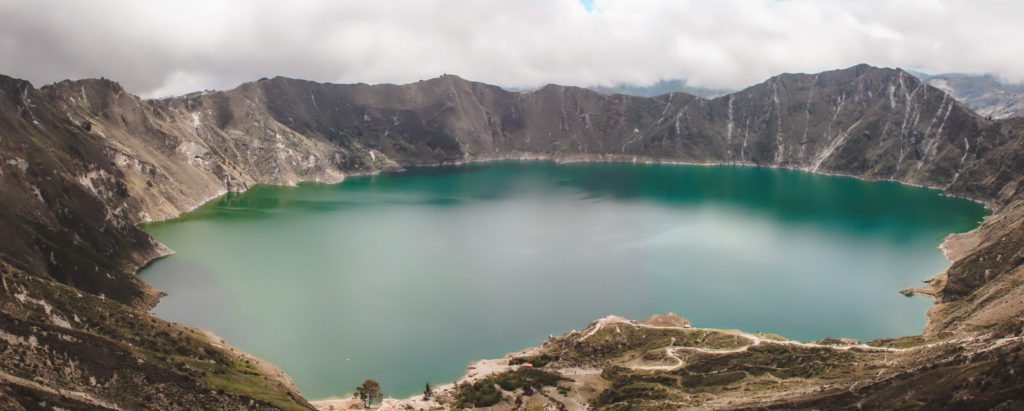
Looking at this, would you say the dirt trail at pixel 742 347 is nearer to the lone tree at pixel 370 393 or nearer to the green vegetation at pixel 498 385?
the green vegetation at pixel 498 385

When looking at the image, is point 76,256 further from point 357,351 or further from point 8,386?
point 8,386

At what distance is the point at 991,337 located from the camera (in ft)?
232

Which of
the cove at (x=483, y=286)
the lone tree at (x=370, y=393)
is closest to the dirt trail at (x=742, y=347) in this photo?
the cove at (x=483, y=286)

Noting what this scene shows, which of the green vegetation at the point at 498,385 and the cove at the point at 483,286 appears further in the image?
the cove at the point at 483,286

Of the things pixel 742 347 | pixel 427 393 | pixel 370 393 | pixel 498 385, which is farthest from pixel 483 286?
pixel 742 347

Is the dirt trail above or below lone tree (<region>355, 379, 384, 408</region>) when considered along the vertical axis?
above

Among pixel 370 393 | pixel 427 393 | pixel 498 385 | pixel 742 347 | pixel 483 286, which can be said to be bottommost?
pixel 427 393

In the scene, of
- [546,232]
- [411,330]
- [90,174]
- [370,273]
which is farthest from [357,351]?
[90,174]

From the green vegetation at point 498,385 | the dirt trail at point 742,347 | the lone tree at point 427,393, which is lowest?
the lone tree at point 427,393

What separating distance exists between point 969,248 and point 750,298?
72.6 metres

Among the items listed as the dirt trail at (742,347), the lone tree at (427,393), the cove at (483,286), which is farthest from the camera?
the cove at (483,286)

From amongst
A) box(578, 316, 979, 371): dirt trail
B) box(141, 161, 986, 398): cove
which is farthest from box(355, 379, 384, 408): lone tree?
box(578, 316, 979, 371): dirt trail

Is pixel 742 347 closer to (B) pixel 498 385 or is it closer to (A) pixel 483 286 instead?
(B) pixel 498 385

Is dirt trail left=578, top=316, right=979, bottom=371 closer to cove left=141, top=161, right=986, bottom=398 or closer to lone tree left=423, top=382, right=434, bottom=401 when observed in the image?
cove left=141, top=161, right=986, bottom=398
